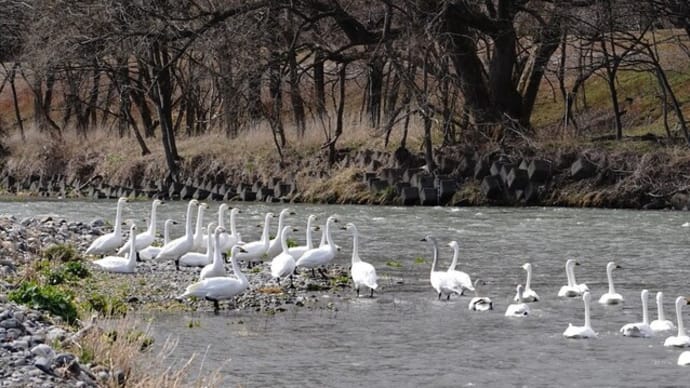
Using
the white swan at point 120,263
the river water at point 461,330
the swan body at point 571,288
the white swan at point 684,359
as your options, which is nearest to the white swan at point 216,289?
the river water at point 461,330

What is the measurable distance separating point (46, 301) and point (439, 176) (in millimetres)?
A: 25800

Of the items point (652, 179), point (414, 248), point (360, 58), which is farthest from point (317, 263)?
point (360, 58)

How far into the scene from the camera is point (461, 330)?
16.5 m

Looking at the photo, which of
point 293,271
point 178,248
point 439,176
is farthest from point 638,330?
point 439,176

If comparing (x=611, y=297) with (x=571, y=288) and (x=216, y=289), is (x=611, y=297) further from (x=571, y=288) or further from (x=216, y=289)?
(x=216, y=289)

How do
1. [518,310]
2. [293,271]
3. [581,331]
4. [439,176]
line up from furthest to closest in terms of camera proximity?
[439,176]
[293,271]
[518,310]
[581,331]

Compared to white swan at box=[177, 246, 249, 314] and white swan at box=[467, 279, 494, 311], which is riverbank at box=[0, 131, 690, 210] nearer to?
white swan at box=[467, 279, 494, 311]

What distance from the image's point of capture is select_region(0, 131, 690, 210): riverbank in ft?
120

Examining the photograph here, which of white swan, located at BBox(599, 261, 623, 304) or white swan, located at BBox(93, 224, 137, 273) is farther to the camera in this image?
white swan, located at BBox(93, 224, 137, 273)

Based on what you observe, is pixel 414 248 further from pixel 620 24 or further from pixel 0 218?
pixel 620 24

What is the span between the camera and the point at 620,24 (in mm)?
40312

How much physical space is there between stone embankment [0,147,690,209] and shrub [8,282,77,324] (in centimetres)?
2439

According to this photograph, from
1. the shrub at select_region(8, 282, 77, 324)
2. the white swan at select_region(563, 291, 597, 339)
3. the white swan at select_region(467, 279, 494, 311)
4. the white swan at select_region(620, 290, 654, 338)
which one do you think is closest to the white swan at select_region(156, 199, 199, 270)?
the white swan at select_region(467, 279, 494, 311)

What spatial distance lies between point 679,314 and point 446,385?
3.93 m
